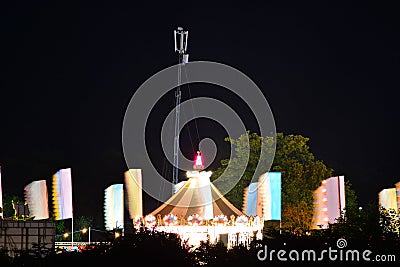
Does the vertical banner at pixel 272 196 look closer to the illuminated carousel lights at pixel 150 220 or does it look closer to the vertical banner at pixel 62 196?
the illuminated carousel lights at pixel 150 220

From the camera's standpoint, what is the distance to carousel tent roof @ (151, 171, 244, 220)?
27.0 metres

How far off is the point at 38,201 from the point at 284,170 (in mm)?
20156

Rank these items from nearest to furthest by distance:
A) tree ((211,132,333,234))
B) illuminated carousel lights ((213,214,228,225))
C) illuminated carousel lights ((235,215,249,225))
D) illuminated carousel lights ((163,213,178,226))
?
illuminated carousel lights ((163,213,178,226)) → illuminated carousel lights ((213,214,228,225)) → illuminated carousel lights ((235,215,249,225)) → tree ((211,132,333,234))

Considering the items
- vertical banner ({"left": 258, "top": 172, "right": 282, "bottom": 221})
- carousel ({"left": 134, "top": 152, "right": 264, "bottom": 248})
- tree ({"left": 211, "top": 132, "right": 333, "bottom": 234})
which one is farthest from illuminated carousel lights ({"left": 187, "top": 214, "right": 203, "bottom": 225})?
tree ({"left": 211, "top": 132, "right": 333, "bottom": 234})

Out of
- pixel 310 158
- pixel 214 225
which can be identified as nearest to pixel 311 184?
pixel 310 158

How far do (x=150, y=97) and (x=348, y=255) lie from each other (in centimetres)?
2922

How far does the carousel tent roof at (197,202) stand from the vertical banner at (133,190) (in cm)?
156

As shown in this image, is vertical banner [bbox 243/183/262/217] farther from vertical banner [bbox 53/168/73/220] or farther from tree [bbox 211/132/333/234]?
vertical banner [bbox 53/168/73/220]

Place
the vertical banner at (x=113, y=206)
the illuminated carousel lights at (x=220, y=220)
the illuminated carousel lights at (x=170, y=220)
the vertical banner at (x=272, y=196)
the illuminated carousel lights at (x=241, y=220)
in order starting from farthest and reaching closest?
the illuminated carousel lights at (x=241, y=220) → the vertical banner at (x=272, y=196) → the illuminated carousel lights at (x=220, y=220) → the illuminated carousel lights at (x=170, y=220) → the vertical banner at (x=113, y=206)

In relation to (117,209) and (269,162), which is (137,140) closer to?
(269,162)


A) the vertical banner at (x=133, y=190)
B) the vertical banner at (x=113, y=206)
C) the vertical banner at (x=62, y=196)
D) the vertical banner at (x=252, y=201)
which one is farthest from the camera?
the vertical banner at (x=252, y=201)

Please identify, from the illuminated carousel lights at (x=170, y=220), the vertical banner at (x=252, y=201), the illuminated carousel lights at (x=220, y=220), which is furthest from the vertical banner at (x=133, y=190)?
the vertical banner at (x=252, y=201)

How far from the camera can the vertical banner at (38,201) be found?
905 inches

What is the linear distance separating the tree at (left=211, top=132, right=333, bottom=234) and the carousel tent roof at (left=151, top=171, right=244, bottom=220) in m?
11.0
